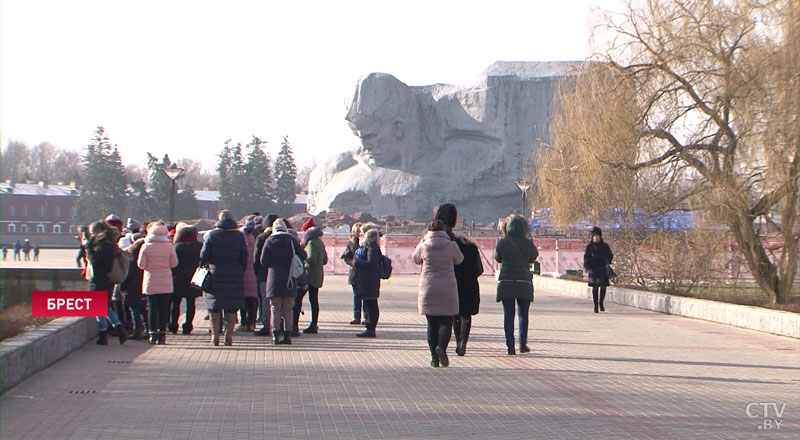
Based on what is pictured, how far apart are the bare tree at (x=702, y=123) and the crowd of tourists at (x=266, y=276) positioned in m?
8.97

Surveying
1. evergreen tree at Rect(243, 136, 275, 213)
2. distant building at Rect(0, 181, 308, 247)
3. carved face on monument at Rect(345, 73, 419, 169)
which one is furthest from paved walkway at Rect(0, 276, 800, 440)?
distant building at Rect(0, 181, 308, 247)

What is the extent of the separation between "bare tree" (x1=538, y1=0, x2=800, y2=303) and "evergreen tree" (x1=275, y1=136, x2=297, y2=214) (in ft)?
212

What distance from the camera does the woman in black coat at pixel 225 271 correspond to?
13445mm

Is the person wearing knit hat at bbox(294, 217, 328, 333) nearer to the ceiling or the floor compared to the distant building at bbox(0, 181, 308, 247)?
nearer to the floor

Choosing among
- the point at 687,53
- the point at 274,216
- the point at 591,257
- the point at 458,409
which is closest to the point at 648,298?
the point at 591,257

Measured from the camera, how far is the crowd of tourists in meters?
12.0

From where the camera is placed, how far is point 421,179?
63.0m

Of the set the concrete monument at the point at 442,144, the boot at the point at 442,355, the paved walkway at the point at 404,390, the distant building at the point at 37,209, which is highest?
the concrete monument at the point at 442,144

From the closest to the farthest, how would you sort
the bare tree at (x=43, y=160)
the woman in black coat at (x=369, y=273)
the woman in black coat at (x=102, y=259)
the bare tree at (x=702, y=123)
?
the woman in black coat at (x=102, y=259), the woman in black coat at (x=369, y=273), the bare tree at (x=702, y=123), the bare tree at (x=43, y=160)

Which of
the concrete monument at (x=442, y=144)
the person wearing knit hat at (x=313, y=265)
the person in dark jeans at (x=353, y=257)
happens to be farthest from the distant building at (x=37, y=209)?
the person wearing knit hat at (x=313, y=265)

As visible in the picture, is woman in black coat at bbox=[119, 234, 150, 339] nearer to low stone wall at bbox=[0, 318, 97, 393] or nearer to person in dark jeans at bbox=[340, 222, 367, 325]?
low stone wall at bbox=[0, 318, 97, 393]

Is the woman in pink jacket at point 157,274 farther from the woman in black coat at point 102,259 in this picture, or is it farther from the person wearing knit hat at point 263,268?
the person wearing knit hat at point 263,268

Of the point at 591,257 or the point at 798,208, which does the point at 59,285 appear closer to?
the point at 591,257

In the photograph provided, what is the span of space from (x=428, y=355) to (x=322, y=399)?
12.5 ft
